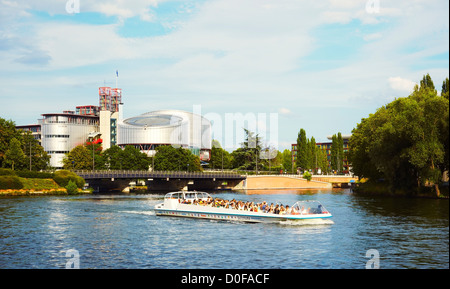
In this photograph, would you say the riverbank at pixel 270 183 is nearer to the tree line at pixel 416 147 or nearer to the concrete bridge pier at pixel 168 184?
the concrete bridge pier at pixel 168 184

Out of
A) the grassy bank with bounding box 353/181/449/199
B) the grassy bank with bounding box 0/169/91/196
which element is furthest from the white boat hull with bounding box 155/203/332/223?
the grassy bank with bounding box 0/169/91/196

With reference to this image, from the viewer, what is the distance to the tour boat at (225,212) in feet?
207

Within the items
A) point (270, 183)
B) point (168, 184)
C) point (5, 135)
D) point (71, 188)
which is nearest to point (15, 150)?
point (5, 135)

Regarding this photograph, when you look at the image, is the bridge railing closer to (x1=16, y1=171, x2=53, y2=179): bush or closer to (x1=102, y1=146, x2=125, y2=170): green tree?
(x1=16, y1=171, x2=53, y2=179): bush

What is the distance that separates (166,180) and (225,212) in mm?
97777

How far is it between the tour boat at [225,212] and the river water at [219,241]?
4.61ft

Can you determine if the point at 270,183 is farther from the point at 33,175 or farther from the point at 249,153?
the point at 33,175

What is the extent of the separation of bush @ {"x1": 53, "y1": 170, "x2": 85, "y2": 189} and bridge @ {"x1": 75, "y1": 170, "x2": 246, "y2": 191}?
9.23 metres

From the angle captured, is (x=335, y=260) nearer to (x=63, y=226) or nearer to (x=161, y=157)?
(x=63, y=226)

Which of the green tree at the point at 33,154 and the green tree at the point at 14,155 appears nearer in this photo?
the green tree at the point at 14,155

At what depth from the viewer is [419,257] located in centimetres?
4109

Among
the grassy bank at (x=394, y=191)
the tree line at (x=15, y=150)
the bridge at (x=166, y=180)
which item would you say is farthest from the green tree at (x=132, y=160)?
the grassy bank at (x=394, y=191)

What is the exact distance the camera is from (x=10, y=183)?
366 feet

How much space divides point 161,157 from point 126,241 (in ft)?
422
